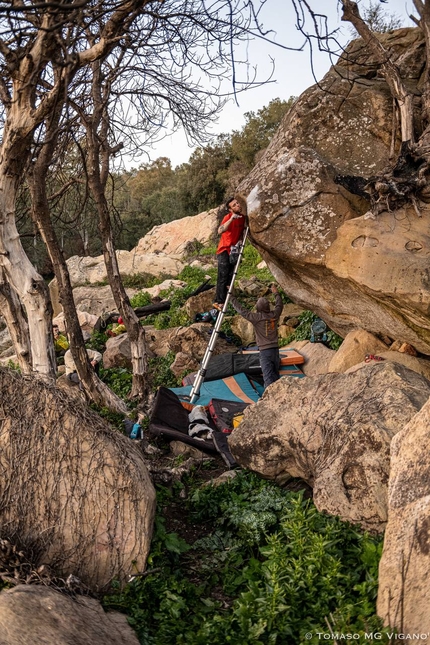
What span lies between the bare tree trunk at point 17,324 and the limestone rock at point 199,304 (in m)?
7.09

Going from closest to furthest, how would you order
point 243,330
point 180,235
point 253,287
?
point 243,330, point 253,287, point 180,235

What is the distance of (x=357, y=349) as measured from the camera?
31.8 feet

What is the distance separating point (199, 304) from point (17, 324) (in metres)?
7.42

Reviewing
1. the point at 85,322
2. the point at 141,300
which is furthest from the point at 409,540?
the point at 141,300

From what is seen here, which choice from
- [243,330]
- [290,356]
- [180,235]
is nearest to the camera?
[290,356]

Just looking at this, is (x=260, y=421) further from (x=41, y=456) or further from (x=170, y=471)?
(x=41, y=456)

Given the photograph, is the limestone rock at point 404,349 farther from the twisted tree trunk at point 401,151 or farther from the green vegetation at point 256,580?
the green vegetation at point 256,580

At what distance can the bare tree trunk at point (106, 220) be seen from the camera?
31.4ft

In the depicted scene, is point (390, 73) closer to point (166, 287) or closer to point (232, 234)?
point (232, 234)

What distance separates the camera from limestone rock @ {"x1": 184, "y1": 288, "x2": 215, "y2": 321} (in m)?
15.3

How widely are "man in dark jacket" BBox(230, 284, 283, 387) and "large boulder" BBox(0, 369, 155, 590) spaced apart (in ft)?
16.8

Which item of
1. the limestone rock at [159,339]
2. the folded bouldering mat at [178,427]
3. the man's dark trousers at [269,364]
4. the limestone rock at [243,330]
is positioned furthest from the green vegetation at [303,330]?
the folded bouldering mat at [178,427]

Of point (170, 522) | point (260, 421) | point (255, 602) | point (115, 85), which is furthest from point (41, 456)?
point (115, 85)

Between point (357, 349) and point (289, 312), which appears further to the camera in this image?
point (289, 312)
